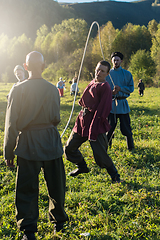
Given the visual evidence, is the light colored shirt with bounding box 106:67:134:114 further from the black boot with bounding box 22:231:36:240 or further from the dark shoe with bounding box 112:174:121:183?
the black boot with bounding box 22:231:36:240

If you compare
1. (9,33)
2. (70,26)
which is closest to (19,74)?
(70,26)

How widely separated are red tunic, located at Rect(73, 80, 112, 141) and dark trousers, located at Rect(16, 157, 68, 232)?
1085mm

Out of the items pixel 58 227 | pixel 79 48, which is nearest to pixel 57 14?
pixel 79 48

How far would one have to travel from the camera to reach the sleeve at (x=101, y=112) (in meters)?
3.33

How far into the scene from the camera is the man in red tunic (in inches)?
133

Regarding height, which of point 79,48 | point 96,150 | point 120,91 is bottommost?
point 96,150

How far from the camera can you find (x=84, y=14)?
467 feet

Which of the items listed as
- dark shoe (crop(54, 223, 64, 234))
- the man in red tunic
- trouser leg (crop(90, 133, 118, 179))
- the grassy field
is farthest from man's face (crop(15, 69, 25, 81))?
dark shoe (crop(54, 223, 64, 234))

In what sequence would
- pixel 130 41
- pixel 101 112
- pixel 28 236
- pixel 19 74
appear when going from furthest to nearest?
pixel 130 41 < pixel 19 74 < pixel 101 112 < pixel 28 236

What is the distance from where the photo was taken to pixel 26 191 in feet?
7.79

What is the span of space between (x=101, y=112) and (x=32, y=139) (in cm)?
139

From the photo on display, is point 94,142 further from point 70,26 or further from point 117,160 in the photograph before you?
point 70,26

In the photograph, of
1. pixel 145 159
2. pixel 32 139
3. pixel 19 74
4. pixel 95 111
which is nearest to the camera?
pixel 32 139

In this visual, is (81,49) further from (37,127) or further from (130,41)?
(37,127)
